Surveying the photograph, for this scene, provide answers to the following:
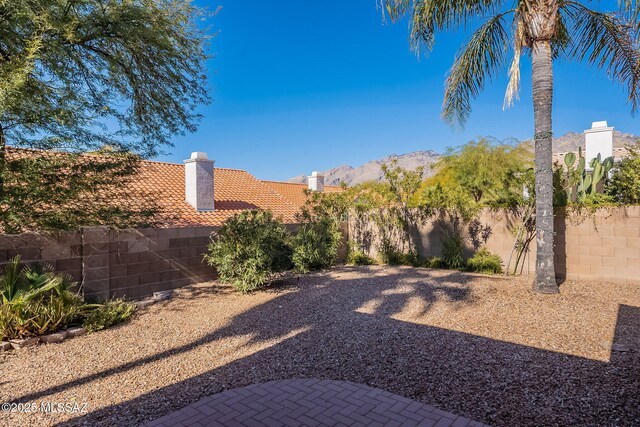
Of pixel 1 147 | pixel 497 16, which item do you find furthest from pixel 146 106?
pixel 497 16

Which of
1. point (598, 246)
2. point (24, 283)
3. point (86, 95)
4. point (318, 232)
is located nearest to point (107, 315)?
point (24, 283)

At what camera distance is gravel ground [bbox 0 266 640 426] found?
3.56 m

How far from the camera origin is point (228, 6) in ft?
33.7

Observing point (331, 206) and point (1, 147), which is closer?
point (1, 147)

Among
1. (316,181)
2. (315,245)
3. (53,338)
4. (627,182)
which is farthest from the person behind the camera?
(316,181)

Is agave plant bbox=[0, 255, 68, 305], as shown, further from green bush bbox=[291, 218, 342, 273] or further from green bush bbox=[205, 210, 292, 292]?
green bush bbox=[291, 218, 342, 273]

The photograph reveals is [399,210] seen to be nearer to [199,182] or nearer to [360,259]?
[360,259]

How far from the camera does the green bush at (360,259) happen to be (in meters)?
13.5

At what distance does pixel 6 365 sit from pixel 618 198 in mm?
13107

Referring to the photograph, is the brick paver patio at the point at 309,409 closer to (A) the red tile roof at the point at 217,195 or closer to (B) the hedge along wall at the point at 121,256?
(B) the hedge along wall at the point at 121,256

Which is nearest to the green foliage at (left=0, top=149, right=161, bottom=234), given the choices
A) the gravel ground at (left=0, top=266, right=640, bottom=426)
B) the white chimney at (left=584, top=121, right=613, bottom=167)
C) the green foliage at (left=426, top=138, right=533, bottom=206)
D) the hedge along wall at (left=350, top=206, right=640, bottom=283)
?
the gravel ground at (left=0, top=266, right=640, bottom=426)

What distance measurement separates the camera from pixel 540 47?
7977mm

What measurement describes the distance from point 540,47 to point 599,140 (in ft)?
22.8

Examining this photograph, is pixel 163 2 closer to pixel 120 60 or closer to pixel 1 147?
pixel 120 60
